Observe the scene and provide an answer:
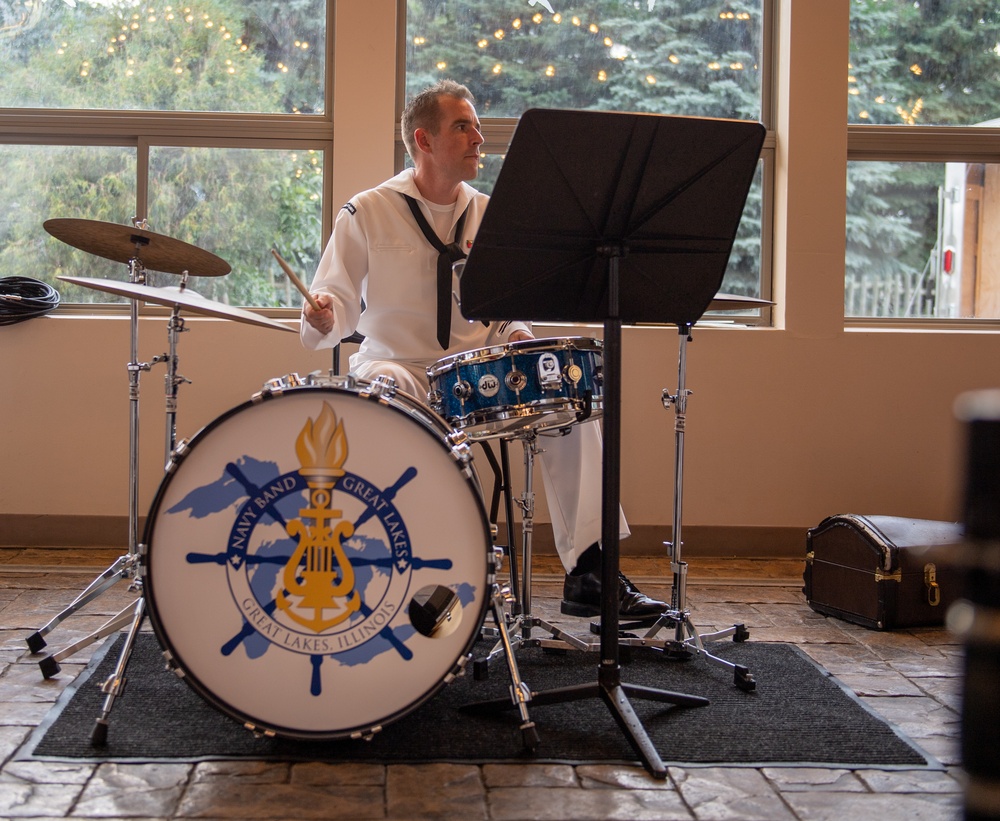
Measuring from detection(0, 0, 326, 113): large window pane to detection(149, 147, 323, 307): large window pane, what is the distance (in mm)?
207

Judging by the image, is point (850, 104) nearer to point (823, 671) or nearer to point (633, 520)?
point (633, 520)

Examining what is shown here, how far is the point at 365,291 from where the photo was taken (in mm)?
3133

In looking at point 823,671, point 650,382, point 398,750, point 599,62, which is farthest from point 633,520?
point 398,750

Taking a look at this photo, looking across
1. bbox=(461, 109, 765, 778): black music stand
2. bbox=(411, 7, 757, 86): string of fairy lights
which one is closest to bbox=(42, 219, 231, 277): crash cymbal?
bbox=(461, 109, 765, 778): black music stand

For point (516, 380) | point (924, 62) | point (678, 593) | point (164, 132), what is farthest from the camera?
point (924, 62)

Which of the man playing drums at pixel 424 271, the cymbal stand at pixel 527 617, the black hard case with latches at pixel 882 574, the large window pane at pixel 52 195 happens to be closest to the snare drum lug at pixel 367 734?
the cymbal stand at pixel 527 617

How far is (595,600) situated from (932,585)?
110 centimetres

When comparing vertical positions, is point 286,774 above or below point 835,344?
below

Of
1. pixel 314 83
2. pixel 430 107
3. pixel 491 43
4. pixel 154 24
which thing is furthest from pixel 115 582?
pixel 491 43

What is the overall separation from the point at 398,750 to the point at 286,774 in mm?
239

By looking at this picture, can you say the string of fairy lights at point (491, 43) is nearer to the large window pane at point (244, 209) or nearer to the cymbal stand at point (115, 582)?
the large window pane at point (244, 209)

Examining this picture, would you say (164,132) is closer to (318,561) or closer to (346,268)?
(346,268)

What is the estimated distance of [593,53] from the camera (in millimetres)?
4195

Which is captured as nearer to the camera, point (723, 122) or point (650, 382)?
point (723, 122)
